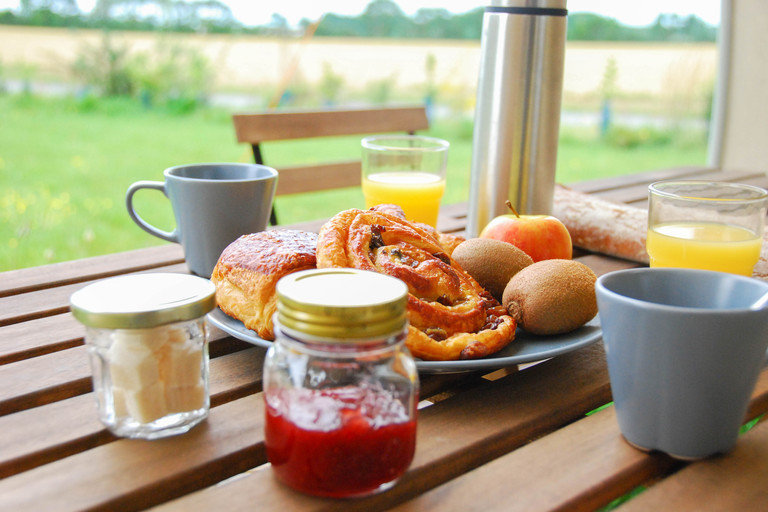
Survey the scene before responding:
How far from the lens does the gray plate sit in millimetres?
632

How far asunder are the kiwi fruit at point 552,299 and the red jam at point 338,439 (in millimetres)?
252

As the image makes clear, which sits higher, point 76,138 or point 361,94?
point 361,94

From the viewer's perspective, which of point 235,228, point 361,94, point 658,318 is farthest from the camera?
point 361,94

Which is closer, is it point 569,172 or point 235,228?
point 235,228

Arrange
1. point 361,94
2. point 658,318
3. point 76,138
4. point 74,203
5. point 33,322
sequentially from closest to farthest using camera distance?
point 658,318, point 33,322, point 74,203, point 76,138, point 361,94

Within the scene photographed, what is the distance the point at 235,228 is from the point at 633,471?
600 millimetres

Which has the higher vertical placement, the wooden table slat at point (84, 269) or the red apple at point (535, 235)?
the red apple at point (535, 235)

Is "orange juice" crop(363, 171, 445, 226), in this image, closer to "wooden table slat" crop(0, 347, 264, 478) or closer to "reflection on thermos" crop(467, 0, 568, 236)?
"reflection on thermos" crop(467, 0, 568, 236)

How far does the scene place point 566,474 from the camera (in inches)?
20.9

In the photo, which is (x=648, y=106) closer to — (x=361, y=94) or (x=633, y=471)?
(x=361, y=94)

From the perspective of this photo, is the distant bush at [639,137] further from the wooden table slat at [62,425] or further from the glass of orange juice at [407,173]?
the wooden table slat at [62,425]

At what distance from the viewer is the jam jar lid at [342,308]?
0.47 m

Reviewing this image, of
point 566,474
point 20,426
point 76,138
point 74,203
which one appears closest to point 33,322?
point 20,426

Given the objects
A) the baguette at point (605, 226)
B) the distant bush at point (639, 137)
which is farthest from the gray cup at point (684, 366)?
the distant bush at point (639, 137)
